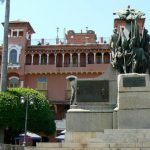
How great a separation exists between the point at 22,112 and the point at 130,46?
22.3 meters

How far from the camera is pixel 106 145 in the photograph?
14453mm

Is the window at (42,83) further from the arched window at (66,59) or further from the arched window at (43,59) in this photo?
the arched window at (66,59)

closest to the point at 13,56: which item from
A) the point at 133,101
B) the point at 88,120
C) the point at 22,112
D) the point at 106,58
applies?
the point at 106,58

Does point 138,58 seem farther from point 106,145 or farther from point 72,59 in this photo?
point 72,59

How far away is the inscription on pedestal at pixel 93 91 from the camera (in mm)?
17719

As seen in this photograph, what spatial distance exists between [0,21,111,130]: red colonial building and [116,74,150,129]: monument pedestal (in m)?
39.3

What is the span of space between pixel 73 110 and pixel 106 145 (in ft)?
10.4

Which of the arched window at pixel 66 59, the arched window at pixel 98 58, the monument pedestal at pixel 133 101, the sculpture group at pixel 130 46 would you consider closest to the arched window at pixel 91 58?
the arched window at pixel 98 58

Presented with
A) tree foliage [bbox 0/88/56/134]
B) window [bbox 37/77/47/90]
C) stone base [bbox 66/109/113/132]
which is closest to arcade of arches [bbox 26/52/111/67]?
window [bbox 37/77/47/90]

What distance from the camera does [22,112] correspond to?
38.8m

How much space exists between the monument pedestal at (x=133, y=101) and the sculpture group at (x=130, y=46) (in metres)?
0.85

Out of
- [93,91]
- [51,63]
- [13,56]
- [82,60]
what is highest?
[13,56]

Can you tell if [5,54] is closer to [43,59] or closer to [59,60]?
[43,59]

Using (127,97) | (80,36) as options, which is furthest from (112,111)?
(80,36)
